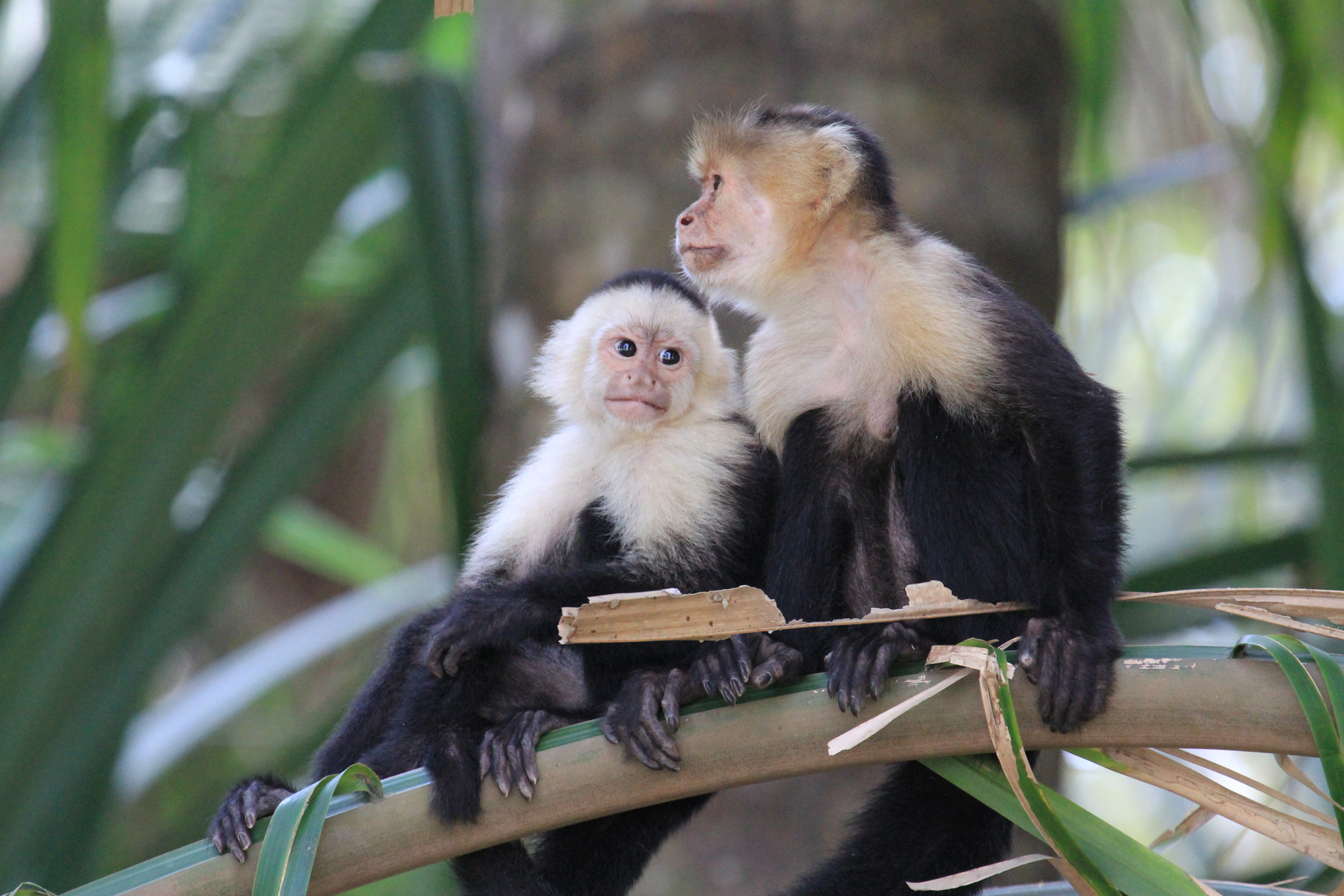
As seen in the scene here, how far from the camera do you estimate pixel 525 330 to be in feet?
10.7

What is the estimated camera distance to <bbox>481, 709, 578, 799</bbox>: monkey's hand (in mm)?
1575

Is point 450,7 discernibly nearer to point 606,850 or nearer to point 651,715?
point 651,715

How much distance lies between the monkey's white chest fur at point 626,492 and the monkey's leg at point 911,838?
0.47 metres

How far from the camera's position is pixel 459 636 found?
1.92 metres

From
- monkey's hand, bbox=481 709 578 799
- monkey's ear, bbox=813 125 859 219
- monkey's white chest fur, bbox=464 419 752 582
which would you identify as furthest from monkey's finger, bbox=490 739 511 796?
monkey's ear, bbox=813 125 859 219

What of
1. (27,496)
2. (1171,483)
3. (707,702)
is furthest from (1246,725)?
(27,496)

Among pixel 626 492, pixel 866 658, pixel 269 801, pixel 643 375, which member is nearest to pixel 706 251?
pixel 643 375

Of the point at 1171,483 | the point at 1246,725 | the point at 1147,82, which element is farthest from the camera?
the point at 1171,483

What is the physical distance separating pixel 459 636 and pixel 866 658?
610 millimetres

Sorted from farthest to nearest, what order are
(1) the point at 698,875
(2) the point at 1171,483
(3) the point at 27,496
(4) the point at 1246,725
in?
(3) the point at 27,496 → (2) the point at 1171,483 → (1) the point at 698,875 → (4) the point at 1246,725

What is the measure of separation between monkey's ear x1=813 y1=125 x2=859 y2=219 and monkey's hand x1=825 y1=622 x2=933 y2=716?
0.72m

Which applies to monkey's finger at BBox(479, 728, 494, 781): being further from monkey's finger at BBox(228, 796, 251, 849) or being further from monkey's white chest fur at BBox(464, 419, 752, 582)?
monkey's white chest fur at BBox(464, 419, 752, 582)

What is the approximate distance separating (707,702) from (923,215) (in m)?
1.75

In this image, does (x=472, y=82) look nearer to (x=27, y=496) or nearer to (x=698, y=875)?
(x=698, y=875)
